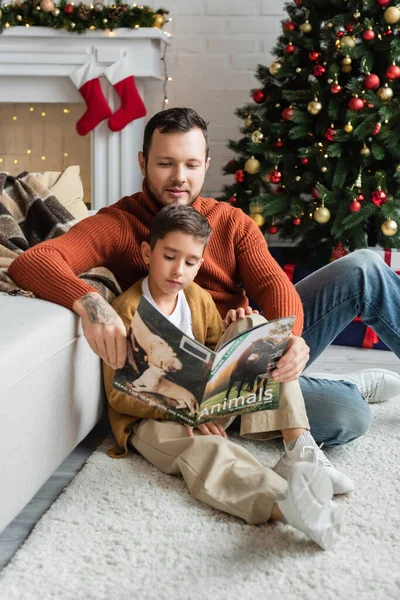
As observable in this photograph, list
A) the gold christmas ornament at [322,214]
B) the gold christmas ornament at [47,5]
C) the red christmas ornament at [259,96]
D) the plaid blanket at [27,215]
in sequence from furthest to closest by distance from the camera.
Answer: the gold christmas ornament at [47,5] → the red christmas ornament at [259,96] → the gold christmas ornament at [322,214] → the plaid blanket at [27,215]

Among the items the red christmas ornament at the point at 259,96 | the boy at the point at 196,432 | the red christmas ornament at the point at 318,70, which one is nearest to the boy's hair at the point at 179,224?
the boy at the point at 196,432

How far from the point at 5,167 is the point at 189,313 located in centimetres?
292

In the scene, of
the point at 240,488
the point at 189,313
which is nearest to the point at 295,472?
the point at 240,488

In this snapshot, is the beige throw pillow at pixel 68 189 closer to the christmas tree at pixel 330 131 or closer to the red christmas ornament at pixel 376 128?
the christmas tree at pixel 330 131

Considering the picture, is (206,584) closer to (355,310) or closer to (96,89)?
(355,310)

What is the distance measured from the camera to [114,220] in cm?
173

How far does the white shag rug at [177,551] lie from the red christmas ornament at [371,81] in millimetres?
1833

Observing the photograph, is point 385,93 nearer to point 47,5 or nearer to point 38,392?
point 47,5

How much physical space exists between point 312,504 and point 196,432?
44 centimetres

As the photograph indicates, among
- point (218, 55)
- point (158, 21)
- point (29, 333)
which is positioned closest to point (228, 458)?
point (29, 333)

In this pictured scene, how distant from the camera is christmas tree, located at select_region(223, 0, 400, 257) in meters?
2.89

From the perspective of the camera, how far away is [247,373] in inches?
55.6

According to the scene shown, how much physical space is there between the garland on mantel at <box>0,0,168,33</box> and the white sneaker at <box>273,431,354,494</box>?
2794 mm

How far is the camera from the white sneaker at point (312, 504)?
3.94 ft
